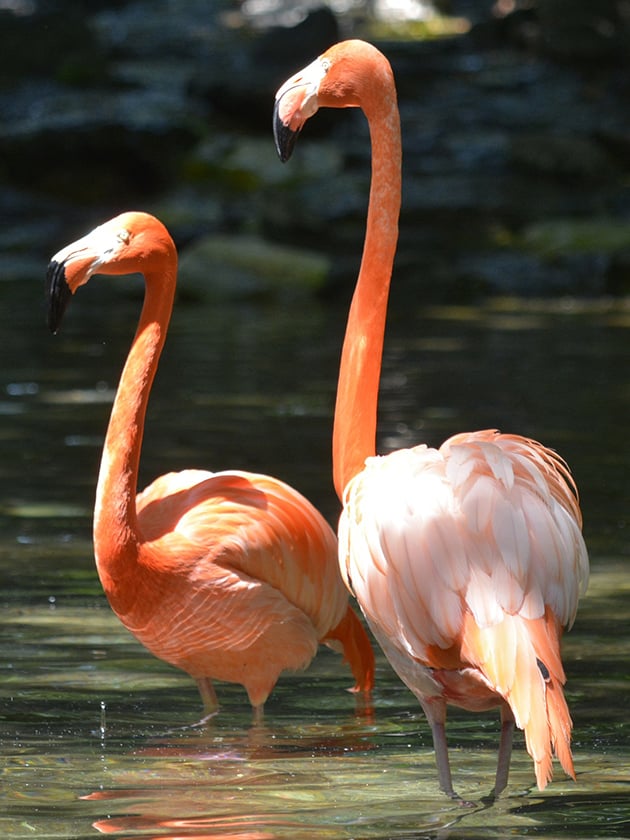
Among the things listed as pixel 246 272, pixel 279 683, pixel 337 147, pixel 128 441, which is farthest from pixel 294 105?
pixel 337 147

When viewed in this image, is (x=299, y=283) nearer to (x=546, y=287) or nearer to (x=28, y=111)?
(x=546, y=287)

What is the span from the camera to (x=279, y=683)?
5152mm

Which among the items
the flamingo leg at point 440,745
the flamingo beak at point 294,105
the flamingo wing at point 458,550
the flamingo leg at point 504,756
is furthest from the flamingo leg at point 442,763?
the flamingo beak at point 294,105

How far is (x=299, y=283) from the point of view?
58.0 feet

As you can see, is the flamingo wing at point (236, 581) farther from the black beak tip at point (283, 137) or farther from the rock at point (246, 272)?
the rock at point (246, 272)

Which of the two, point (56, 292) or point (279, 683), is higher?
point (56, 292)

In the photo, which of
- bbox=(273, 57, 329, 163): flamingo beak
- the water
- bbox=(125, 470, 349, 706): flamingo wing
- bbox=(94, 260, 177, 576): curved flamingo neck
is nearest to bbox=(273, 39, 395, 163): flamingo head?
bbox=(273, 57, 329, 163): flamingo beak

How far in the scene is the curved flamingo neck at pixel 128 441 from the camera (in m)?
4.32

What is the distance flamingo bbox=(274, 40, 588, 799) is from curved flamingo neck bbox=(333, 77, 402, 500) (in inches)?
4.7

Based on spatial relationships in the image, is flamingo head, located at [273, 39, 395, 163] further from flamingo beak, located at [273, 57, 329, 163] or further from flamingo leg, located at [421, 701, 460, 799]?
flamingo leg, located at [421, 701, 460, 799]

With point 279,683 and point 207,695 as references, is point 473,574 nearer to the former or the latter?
point 207,695

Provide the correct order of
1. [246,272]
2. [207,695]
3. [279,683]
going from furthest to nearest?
1. [246,272]
2. [279,683]
3. [207,695]

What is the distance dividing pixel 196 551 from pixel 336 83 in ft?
4.61

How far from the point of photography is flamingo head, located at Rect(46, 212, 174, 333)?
4.22 meters
